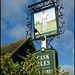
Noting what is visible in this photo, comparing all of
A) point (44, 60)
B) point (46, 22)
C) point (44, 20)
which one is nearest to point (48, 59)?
point (44, 60)

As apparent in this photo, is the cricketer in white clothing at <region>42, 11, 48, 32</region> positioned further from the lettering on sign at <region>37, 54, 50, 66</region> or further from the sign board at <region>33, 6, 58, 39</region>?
the lettering on sign at <region>37, 54, 50, 66</region>

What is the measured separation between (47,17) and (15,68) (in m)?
8.18

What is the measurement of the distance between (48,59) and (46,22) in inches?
190

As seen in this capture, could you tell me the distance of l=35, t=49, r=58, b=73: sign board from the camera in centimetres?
1045

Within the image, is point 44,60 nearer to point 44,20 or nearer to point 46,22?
point 46,22

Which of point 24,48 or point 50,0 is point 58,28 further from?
point 24,48

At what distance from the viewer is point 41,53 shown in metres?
11.1

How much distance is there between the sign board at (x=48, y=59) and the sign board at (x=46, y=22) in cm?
337

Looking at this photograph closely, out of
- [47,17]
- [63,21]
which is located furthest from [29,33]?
[63,21]

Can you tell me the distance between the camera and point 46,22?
Answer: 14.6 meters

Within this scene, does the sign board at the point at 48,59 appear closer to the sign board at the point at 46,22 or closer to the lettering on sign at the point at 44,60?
the lettering on sign at the point at 44,60

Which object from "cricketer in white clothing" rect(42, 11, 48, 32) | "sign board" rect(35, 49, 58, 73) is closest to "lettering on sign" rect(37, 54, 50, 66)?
"sign board" rect(35, 49, 58, 73)

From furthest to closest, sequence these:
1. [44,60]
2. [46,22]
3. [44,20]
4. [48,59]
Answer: [44,20]
[46,22]
[44,60]
[48,59]

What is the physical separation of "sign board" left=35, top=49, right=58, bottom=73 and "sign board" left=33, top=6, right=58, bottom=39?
3.37 metres
